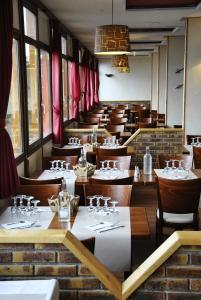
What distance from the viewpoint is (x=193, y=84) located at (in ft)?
28.5

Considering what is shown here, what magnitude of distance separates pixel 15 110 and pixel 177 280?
3.90 metres


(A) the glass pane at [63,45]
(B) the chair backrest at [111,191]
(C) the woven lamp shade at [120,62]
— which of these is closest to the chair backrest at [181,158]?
(B) the chair backrest at [111,191]

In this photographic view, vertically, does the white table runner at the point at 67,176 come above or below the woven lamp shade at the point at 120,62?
below

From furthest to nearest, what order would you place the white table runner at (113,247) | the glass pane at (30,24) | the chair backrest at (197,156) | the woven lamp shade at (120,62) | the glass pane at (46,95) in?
the woven lamp shade at (120,62) < the glass pane at (46,95) < the glass pane at (30,24) < the chair backrest at (197,156) < the white table runner at (113,247)

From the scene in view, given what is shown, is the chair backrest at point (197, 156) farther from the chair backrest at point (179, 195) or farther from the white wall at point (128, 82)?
the white wall at point (128, 82)

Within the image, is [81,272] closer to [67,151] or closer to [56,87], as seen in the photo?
[67,151]

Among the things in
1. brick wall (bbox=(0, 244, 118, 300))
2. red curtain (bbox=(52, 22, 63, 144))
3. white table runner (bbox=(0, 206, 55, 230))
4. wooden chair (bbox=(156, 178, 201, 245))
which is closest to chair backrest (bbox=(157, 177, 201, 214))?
wooden chair (bbox=(156, 178, 201, 245))

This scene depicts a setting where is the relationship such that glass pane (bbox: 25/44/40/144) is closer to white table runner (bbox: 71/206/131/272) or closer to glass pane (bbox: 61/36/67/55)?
glass pane (bbox: 61/36/67/55)

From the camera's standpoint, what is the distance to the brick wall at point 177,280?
2053 mm

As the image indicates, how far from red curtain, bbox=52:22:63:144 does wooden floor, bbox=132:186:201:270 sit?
6.31ft

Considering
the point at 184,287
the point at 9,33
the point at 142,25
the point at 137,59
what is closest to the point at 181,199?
the point at 184,287

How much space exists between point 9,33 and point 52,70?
335cm

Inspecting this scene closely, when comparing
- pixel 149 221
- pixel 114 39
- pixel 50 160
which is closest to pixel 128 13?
pixel 50 160

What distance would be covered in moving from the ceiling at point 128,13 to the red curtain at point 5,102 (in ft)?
8.35
